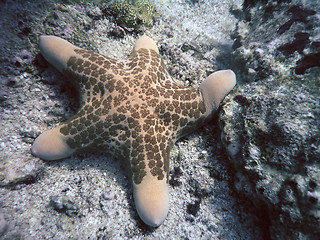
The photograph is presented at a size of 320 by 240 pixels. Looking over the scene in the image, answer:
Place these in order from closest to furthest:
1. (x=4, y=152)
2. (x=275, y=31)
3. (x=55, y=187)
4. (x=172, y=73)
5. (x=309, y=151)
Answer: (x=309, y=151) → (x=4, y=152) → (x=55, y=187) → (x=275, y=31) → (x=172, y=73)

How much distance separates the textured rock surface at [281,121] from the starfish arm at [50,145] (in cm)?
312

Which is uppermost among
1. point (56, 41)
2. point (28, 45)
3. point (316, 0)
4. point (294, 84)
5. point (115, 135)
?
point (316, 0)

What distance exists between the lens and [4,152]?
116 inches

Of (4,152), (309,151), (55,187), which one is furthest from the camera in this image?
(55,187)

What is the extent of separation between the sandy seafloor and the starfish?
0.33m

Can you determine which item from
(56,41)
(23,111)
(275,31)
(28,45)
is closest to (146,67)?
(56,41)

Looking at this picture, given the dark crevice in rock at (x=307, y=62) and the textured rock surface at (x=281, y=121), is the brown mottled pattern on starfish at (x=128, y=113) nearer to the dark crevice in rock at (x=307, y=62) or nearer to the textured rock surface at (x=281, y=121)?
the textured rock surface at (x=281, y=121)

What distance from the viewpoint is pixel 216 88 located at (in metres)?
3.32

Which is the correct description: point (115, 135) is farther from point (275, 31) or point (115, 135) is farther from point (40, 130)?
point (275, 31)

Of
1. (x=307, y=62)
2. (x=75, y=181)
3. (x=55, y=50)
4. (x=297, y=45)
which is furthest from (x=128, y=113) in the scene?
(x=297, y=45)

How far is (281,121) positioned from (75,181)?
388cm

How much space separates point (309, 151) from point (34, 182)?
4622 millimetres

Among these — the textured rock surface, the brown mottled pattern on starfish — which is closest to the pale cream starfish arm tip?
the brown mottled pattern on starfish

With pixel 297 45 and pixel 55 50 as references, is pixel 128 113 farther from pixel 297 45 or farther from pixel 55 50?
pixel 297 45
